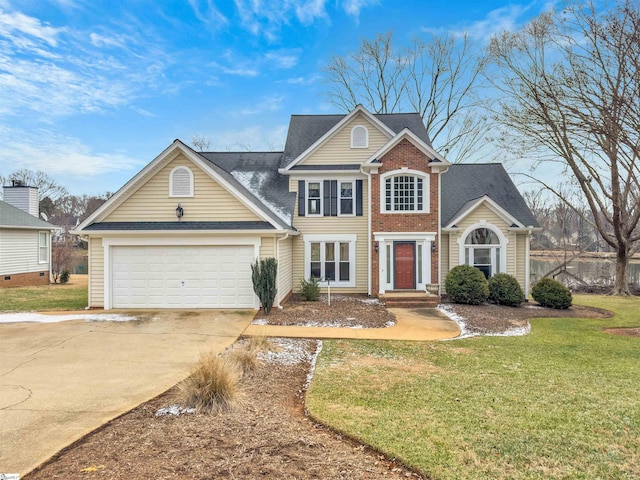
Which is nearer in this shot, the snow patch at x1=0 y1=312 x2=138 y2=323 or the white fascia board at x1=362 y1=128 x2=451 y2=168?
the snow patch at x1=0 y1=312 x2=138 y2=323

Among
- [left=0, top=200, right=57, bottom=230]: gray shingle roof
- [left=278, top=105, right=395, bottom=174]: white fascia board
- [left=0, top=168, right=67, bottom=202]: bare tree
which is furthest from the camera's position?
[left=0, top=168, right=67, bottom=202]: bare tree

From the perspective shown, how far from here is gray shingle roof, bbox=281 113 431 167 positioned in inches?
715

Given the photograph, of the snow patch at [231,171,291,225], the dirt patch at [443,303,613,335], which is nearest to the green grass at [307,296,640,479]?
the dirt patch at [443,303,613,335]

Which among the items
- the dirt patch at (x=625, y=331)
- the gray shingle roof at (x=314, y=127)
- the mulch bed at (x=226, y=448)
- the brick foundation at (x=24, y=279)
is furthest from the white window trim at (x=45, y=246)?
the dirt patch at (x=625, y=331)

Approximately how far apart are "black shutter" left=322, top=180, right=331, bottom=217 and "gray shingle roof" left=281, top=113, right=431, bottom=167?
2197mm

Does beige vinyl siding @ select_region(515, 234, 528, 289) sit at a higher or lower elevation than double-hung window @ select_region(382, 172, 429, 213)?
lower

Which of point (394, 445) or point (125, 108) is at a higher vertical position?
point (125, 108)

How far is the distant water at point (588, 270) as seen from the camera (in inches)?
1144

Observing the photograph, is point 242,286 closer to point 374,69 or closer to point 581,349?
point 581,349

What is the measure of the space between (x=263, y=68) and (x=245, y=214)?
13.8 metres

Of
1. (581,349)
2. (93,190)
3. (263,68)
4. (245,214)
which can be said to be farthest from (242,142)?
(93,190)

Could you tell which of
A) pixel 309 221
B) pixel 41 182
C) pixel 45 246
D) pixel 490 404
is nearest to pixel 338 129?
pixel 309 221

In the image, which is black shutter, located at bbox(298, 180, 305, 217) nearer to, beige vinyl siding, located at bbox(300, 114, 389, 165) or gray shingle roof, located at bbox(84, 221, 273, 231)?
beige vinyl siding, located at bbox(300, 114, 389, 165)

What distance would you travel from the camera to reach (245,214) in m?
12.8
